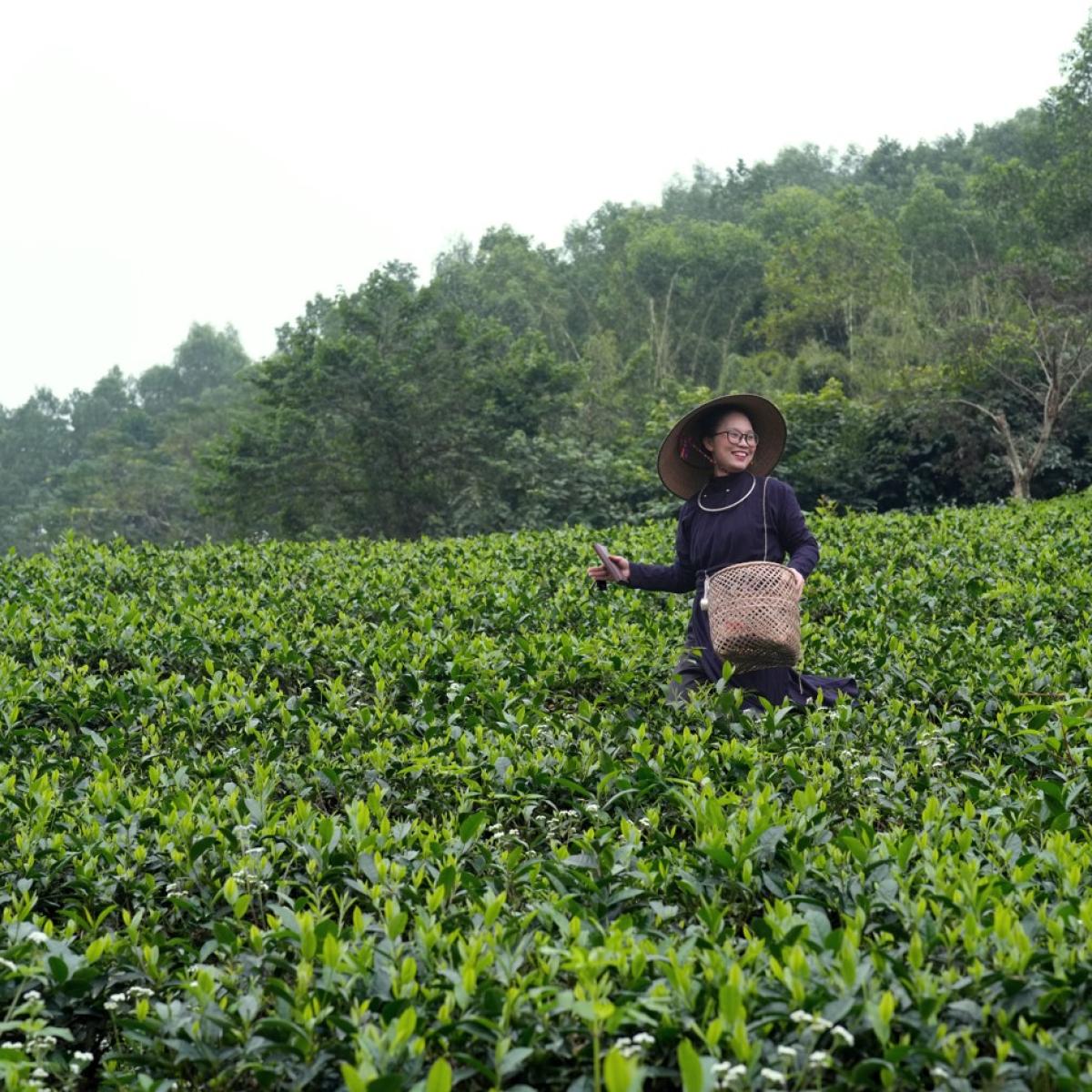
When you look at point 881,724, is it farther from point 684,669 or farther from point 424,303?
point 424,303

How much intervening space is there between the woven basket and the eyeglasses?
715 mm

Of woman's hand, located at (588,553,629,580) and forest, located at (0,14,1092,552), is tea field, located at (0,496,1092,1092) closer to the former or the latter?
woman's hand, located at (588,553,629,580)

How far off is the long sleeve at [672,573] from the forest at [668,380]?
12.0m

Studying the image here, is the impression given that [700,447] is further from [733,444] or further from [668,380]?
[668,380]

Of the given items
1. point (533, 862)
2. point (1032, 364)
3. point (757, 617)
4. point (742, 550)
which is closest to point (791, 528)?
point (742, 550)

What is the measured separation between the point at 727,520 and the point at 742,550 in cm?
14

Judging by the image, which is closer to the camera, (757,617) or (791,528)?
(757,617)

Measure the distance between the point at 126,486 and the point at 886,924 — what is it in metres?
39.1

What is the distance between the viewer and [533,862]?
→ 2711 mm

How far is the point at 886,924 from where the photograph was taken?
2303 mm

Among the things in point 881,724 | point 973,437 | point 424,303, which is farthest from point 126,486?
point 881,724

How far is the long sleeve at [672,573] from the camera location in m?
4.93

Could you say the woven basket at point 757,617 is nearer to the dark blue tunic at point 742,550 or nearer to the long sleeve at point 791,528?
the dark blue tunic at point 742,550

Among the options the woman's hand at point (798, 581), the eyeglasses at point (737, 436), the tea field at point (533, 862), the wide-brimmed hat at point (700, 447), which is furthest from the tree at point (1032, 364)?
the woman's hand at point (798, 581)
